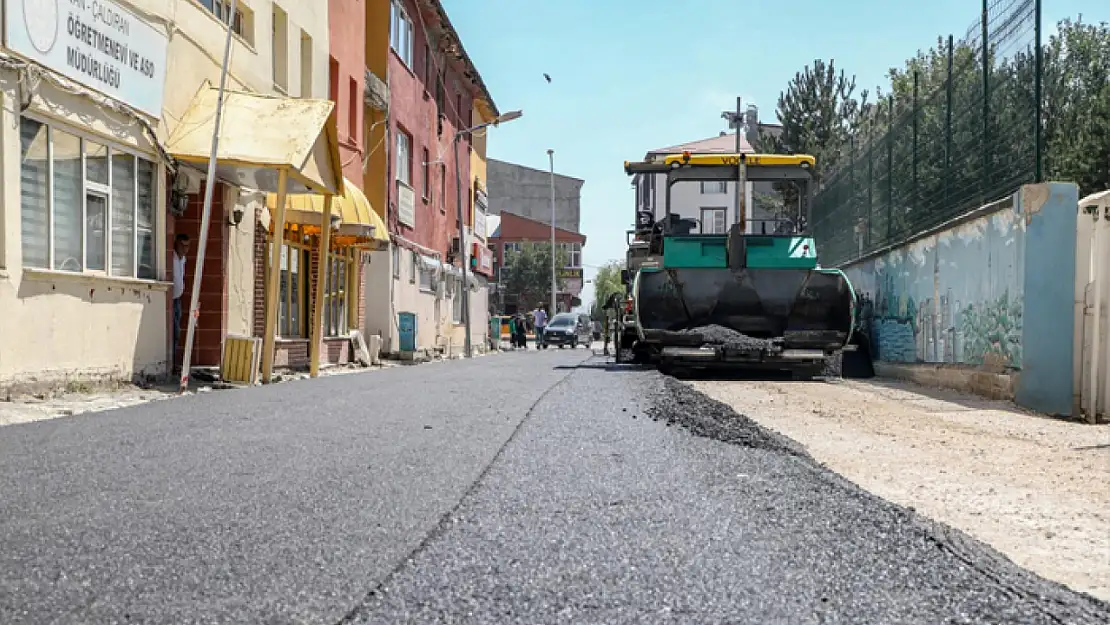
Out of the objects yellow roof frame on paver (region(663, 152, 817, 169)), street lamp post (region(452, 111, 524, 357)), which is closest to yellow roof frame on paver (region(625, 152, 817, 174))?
yellow roof frame on paver (region(663, 152, 817, 169))

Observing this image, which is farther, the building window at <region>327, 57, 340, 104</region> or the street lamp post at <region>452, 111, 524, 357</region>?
the street lamp post at <region>452, 111, 524, 357</region>

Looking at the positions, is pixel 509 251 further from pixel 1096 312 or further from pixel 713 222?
pixel 1096 312

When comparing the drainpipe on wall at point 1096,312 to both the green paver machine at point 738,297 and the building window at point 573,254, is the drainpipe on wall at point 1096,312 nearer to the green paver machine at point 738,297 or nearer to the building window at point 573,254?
the green paver machine at point 738,297

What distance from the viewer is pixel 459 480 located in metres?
5.09

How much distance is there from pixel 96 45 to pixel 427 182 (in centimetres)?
1939

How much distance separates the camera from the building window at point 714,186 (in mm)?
15984

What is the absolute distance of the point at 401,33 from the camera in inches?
1058

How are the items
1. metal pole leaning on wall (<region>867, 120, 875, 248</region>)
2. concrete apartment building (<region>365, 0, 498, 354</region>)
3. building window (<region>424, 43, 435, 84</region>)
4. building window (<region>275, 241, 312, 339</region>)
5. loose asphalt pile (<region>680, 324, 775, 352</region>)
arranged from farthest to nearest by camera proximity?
1. building window (<region>424, 43, 435, 84</region>)
2. concrete apartment building (<region>365, 0, 498, 354</region>)
3. metal pole leaning on wall (<region>867, 120, 875, 248</region>)
4. building window (<region>275, 241, 312, 339</region>)
5. loose asphalt pile (<region>680, 324, 775, 352</region>)

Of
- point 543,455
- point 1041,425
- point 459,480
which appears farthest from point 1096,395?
point 459,480

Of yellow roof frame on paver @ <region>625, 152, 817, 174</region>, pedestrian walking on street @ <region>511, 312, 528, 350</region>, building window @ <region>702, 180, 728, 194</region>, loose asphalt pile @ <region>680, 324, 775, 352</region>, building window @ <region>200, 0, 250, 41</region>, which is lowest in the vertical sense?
pedestrian walking on street @ <region>511, 312, 528, 350</region>

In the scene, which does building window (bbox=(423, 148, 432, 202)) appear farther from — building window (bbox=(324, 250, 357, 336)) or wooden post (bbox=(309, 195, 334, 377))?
wooden post (bbox=(309, 195, 334, 377))

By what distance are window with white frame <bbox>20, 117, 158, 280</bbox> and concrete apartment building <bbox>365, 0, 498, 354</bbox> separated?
38.2ft

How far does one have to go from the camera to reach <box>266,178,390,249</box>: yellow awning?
54.1 ft

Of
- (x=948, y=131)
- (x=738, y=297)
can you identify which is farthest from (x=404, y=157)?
(x=948, y=131)
